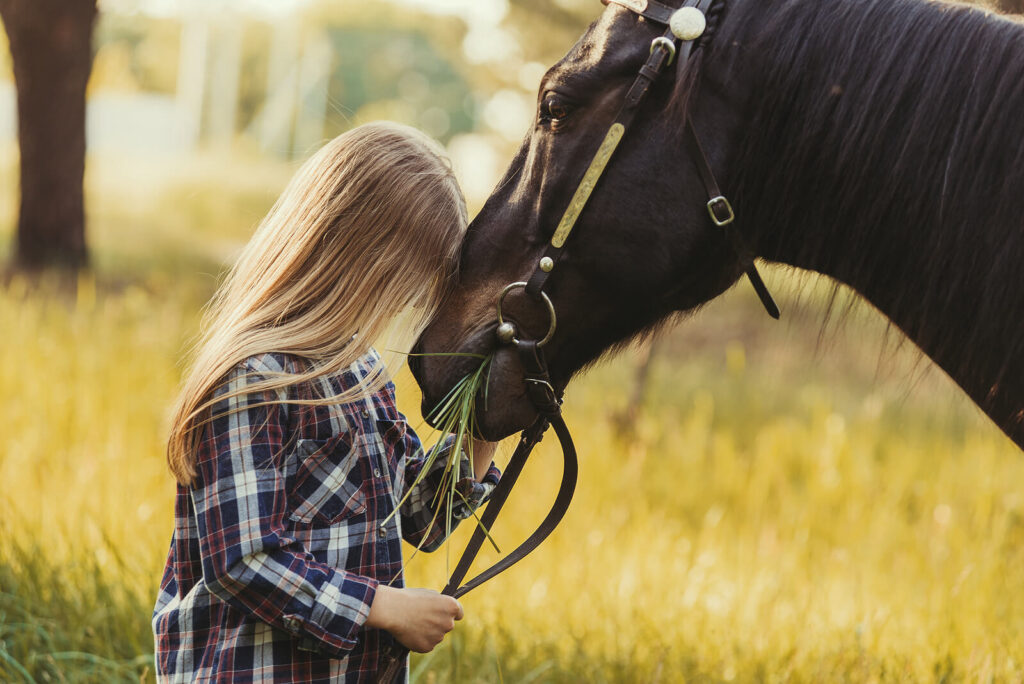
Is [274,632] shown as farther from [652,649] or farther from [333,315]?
[652,649]

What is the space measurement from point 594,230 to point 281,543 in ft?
2.57

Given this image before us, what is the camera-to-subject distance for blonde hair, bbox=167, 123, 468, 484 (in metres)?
1.74

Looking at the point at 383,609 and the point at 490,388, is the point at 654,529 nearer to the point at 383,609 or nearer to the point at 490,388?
the point at 490,388

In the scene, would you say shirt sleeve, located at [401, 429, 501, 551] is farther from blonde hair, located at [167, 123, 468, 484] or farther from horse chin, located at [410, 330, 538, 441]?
blonde hair, located at [167, 123, 468, 484]

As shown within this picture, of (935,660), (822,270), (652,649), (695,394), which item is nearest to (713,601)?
(652,649)

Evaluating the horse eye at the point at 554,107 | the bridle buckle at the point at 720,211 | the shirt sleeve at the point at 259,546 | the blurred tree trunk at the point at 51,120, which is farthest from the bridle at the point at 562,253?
the blurred tree trunk at the point at 51,120

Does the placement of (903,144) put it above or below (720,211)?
above

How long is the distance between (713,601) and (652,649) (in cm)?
65

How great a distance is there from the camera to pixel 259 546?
150 cm

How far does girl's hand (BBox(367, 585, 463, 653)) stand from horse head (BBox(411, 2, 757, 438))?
0.35 m

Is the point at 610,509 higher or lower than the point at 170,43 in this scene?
higher

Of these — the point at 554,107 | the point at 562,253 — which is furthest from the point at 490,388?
the point at 554,107

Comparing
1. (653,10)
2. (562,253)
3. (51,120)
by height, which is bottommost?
(51,120)

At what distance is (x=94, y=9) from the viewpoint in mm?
6723
